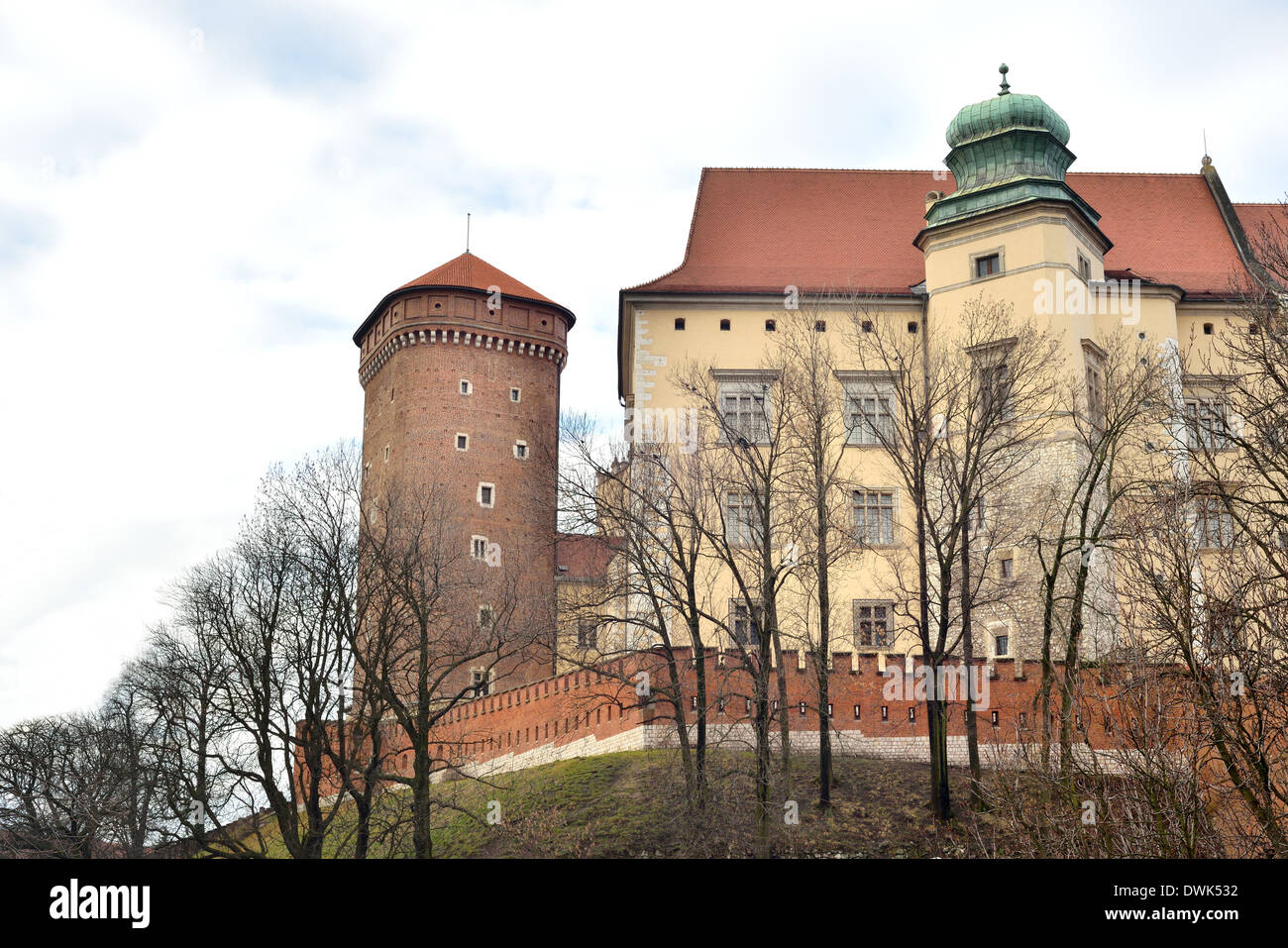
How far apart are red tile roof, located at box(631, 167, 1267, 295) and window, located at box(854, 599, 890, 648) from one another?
860 centimetres

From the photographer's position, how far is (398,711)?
27328 mm

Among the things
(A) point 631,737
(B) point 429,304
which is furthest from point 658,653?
(B) point 429,304

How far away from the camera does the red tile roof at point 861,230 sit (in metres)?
38.0

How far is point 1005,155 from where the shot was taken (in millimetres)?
36094

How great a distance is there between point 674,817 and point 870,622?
10519 mm

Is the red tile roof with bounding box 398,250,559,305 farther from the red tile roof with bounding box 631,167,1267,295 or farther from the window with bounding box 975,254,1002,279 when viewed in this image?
the window with bounding box 975,254,1002,279

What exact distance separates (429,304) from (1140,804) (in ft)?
129

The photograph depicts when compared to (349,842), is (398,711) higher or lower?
higher

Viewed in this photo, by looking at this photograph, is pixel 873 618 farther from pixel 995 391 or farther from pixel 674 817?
pixel 674 817

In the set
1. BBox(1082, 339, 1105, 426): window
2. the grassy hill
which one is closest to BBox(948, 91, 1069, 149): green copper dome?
BBox(1082, 339, 1105, 426): window

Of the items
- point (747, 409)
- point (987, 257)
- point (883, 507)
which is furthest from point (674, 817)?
point (987, 257)

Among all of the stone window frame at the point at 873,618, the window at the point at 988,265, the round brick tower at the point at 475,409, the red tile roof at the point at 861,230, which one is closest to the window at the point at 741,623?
the stone window frame at the point at 873,618
